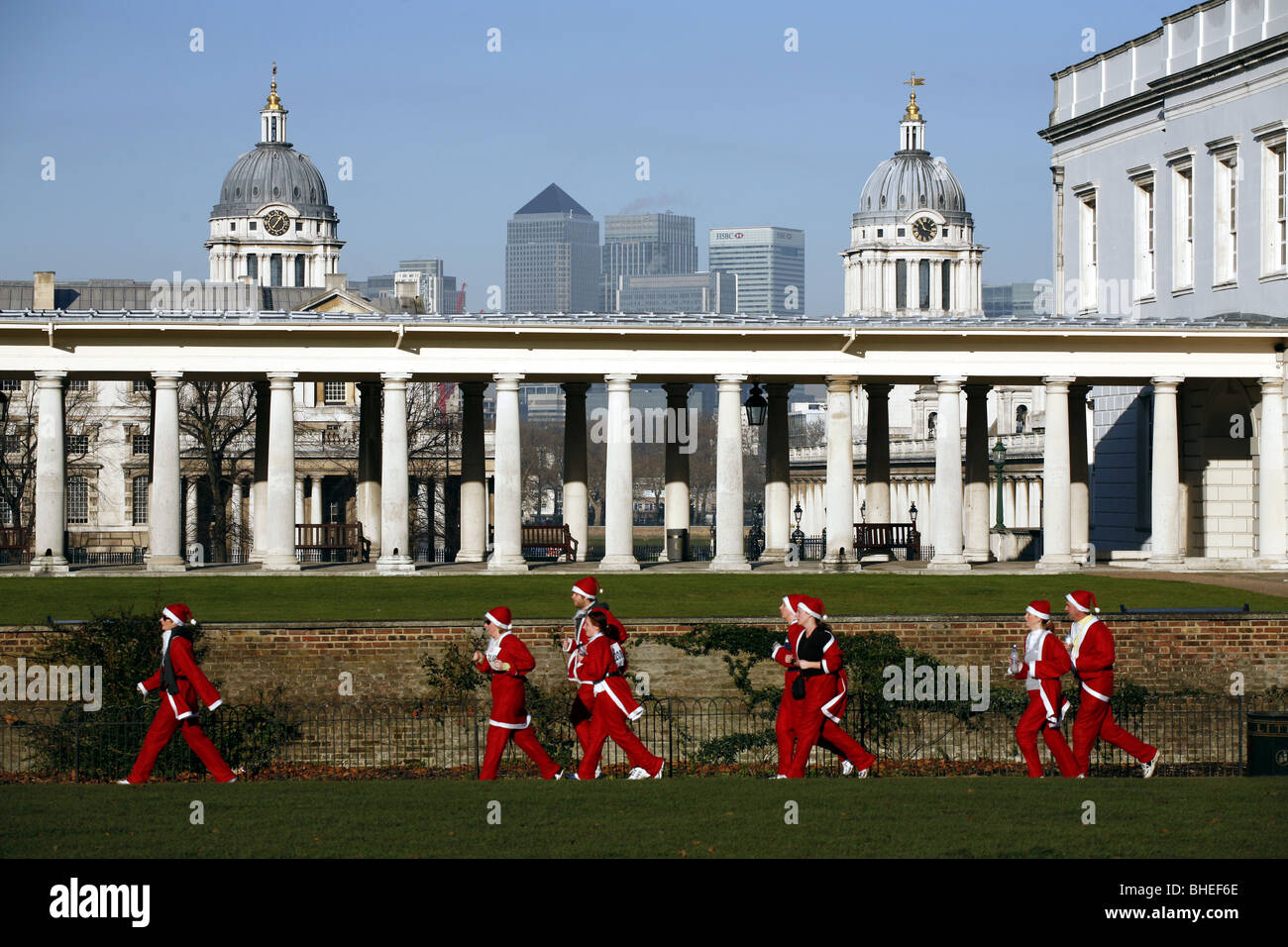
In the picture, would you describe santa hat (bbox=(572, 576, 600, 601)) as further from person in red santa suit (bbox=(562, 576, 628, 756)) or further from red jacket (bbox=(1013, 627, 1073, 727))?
red jacket (bbox=(1013, 627, 1073, 727))

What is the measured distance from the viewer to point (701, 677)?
109 feet

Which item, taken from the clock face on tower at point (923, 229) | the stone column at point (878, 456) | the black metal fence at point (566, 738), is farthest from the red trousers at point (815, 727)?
the clock face on tower at point (923, 229)

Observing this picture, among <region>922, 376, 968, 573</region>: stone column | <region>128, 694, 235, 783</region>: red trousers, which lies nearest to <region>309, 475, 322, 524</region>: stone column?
<region>922, 376, 968, 573</region>: stone column

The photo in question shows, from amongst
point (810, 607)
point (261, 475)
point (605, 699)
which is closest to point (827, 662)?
point (810, 607)

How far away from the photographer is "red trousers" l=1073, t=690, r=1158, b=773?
2353cm

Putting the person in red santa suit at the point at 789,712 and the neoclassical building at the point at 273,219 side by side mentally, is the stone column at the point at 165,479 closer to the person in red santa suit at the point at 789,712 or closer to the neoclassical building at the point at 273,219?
the person in red santa suit at the point at 789,712

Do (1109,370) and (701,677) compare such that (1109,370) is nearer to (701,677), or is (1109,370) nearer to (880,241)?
(701,677)

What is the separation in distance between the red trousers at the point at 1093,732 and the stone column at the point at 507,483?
31.4m

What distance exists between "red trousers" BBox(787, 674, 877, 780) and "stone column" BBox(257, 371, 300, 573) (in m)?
32.0

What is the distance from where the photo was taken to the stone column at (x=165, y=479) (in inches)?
2088

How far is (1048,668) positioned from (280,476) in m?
34.2

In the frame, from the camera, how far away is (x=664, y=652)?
33156 mm

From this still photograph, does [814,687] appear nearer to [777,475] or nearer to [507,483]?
[507,483]
